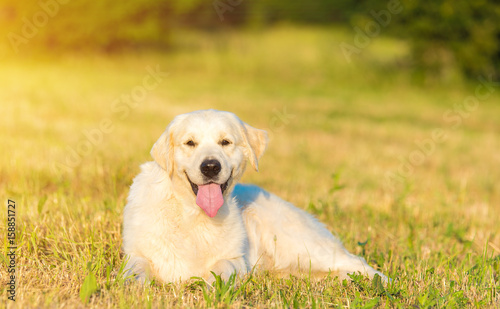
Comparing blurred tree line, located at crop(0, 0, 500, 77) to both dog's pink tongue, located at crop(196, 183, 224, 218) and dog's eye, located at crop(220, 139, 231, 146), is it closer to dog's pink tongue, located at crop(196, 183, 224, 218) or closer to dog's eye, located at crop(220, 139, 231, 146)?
dog's eye, located at crop(220, 139, 231, 146)

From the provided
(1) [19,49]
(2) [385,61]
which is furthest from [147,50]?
(2) [385,61]

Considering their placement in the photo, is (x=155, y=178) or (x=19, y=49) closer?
(x=155, y=178)

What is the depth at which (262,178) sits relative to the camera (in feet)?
25.7

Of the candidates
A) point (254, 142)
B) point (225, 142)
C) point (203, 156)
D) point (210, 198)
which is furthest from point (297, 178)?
point (203, 156)

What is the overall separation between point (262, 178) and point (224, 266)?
4159 millimetres

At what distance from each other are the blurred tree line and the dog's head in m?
21.9

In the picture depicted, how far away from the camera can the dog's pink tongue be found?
3729 mm

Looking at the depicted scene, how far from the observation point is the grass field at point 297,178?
3.49 m

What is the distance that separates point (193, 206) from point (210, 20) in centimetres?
2907

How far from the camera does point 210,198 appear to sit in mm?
3744

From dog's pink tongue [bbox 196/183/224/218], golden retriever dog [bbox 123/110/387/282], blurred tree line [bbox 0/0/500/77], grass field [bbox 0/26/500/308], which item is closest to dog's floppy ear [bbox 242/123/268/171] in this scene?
golden retriever dog [bbox 123/110/387/282]

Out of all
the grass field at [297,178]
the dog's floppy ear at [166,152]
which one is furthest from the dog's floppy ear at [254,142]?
the grass field at [297,178]

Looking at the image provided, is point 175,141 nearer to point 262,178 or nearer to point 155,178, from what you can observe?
point 155,178

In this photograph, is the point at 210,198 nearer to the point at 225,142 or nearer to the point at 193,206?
the point at 193,206
